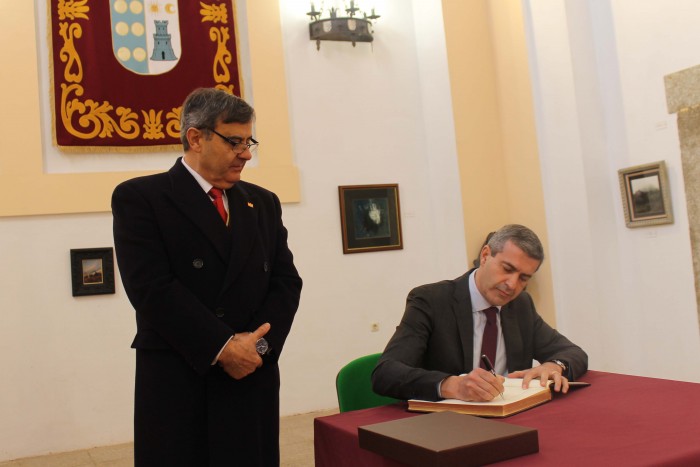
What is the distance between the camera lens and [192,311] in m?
2.50

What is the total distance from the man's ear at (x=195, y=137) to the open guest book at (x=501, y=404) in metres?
1.18

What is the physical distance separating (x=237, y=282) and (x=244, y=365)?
1.00ft

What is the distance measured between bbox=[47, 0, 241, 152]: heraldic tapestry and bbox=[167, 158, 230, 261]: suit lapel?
4024mm

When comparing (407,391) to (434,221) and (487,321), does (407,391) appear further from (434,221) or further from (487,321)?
(434,221)

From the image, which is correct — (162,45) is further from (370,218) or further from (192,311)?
(192,311)

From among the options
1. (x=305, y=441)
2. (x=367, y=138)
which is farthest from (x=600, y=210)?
(x=305, y=441)

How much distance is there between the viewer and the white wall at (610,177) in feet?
19.1

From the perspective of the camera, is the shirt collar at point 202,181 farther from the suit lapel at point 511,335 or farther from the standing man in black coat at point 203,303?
the suit lapel at point 511,335

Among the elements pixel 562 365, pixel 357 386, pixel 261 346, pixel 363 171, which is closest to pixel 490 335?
pixel 562 365

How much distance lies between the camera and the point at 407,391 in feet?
8.39

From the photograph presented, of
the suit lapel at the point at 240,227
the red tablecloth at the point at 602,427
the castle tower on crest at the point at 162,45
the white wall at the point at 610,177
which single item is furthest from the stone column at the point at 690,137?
the castle tower on crest at the point at 162,45

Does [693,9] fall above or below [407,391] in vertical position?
above

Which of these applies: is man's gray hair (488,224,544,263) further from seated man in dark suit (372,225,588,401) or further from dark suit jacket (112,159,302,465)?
dark suit jacket (112,159,302,465)

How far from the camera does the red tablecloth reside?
5.86 ft
